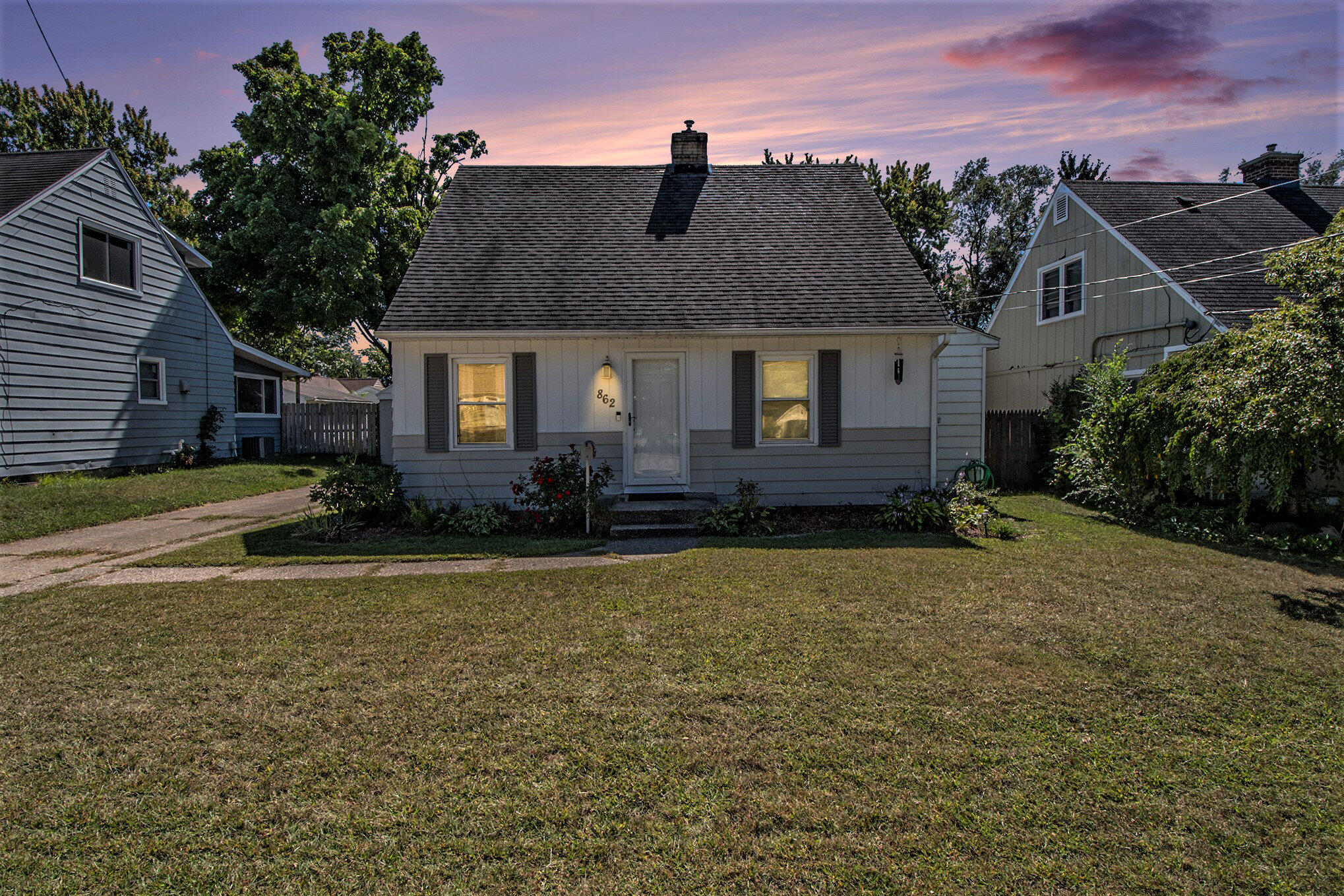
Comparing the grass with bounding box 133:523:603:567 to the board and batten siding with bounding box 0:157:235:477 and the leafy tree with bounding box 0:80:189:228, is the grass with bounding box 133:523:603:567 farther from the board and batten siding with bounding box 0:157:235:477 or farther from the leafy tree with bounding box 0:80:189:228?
the leafy tree with bounding box 0:80:189:228

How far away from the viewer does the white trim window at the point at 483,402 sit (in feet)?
33.7

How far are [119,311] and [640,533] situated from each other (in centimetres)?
1381

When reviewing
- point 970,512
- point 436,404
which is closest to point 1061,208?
point 970,512

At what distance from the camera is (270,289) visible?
21484 millimetres

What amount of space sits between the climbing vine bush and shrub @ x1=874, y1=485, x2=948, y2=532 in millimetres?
Result: 2801

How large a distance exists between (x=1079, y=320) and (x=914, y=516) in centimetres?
954

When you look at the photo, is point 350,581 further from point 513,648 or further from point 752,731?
point 752,731

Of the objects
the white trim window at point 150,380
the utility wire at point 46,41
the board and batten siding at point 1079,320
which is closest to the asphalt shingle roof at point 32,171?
the white trim window at point 150,380

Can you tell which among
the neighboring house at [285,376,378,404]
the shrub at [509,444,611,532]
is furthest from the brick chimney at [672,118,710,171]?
the neighboring house at [285,376,378,404]

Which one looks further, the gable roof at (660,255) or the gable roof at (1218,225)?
the gable roof at (1218,225)

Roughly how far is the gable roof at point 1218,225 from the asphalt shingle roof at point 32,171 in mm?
21766

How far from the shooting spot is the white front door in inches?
411

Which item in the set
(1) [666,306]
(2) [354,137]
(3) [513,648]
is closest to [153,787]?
(3) [513,648]

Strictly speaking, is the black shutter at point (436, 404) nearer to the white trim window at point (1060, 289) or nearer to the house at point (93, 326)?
the house at point (93, 326)
